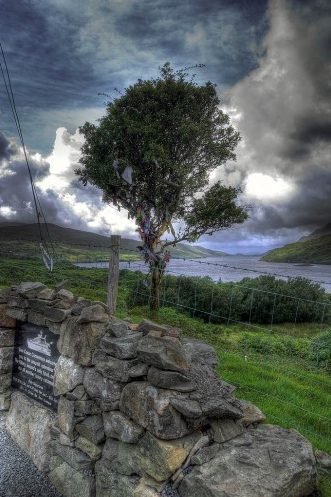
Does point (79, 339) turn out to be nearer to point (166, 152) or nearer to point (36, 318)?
point (36, 318)

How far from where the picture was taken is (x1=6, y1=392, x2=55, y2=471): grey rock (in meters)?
5.23

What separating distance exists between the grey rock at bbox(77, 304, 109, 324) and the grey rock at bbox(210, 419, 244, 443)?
1894 millimetres

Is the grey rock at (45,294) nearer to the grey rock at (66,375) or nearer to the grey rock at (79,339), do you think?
the grey rock at (79,339)

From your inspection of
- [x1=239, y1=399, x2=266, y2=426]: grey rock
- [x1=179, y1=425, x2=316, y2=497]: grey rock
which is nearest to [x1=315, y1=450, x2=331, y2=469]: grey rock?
[x1=179, y1=425, x2=316, y2=497]: grey rock

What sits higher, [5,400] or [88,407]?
[88,407]

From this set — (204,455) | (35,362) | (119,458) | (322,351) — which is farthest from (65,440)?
(322,351)

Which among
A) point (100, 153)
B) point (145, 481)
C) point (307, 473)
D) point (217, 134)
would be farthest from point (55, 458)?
point (217, 134)

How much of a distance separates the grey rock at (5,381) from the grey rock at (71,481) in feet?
6.21

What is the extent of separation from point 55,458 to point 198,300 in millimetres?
14028

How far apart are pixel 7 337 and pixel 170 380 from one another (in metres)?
3.82

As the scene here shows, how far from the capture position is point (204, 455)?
11.5ft

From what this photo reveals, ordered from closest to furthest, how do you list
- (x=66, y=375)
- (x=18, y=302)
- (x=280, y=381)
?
(x=66, y=375) < (x=18, y=302) < (x=280, y=381)

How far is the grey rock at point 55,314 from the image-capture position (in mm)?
5043

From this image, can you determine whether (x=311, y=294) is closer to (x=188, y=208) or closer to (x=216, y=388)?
(x=188, y=208)
